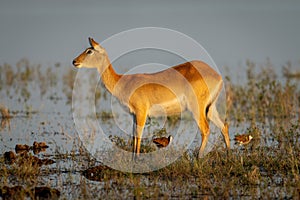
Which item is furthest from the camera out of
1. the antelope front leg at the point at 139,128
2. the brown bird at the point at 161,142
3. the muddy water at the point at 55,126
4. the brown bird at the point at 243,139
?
the brown bird at the point at 243,139

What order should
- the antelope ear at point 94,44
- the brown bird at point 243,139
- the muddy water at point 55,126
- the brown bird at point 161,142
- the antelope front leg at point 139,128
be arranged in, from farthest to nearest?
1. the brown bird at point 243,139
2. the brown bird at point 161,142
3. the antelope ear at point 94,44
4. the antelope front leg at point 139,128
5. the muddy water at point 55,126

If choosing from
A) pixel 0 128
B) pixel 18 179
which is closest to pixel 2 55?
pixel 0 128

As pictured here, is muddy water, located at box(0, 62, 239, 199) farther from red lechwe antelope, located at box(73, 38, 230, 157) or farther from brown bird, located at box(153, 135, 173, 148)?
red lechwe antelope, located at box(73, 38, 230, 157)

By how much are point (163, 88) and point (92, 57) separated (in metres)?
1.38

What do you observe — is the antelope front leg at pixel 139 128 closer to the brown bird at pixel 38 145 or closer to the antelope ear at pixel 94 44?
the antelope ear at pixel 94 44

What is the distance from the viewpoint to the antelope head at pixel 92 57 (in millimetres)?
9500

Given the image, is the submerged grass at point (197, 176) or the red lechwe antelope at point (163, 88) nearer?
the submerged grass at point (197, 176)

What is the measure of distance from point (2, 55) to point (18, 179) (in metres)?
23.7

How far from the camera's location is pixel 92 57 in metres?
9.58

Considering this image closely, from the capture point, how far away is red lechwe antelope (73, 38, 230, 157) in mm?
9500

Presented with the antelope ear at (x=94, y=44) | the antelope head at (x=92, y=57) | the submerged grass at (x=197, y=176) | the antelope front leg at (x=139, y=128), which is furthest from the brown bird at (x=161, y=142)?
the antelope ear at (x=94, y=44)

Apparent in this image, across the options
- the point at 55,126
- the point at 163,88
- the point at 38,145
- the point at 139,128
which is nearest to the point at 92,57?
the point at 163,88

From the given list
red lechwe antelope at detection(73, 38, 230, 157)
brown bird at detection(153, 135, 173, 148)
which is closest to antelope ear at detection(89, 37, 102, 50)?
red lechwe antelope at detection(73, 38, 230, 157)

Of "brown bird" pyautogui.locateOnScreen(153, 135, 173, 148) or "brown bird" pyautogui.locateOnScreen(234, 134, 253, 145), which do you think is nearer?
"brown bird" pyautogui.locateOnScreen(153, 135, 173, 148)
